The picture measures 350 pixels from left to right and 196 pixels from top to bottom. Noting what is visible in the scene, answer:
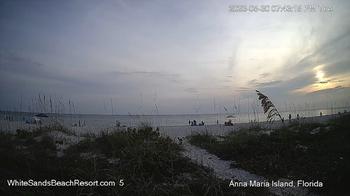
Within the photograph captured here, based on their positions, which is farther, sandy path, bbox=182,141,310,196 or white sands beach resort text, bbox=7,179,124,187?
sandy path, bbox=182,141,310,196

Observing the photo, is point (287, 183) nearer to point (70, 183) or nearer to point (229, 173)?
point (229, 173)

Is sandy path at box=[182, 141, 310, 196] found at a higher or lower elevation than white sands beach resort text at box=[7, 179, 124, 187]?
lower

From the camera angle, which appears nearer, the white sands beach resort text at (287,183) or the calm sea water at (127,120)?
the white sands beach resort text at (287,183)

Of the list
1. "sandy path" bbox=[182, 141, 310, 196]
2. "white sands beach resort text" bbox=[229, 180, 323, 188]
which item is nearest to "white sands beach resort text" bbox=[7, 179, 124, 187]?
"sandy path" bbox=[182, 141, 310, 196]

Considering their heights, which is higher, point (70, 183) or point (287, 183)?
point (70, 183)

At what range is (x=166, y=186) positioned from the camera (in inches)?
174

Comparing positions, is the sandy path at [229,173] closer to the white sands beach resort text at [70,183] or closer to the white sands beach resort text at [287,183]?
the white sands beach resort text at [287,183]

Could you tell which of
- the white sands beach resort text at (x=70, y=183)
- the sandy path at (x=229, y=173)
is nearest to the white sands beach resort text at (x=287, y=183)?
the sandy path at (x=229, y=173)

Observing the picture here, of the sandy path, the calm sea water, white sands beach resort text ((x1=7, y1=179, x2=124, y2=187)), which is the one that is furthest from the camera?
the calm sea water

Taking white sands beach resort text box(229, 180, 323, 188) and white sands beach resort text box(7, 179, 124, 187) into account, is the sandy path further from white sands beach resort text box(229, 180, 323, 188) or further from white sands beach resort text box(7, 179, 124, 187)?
white sands beach resort text box(7, 179, 124, 187)

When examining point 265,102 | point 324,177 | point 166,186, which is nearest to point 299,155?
point 324,177

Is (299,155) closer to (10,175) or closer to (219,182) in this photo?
(219,182)

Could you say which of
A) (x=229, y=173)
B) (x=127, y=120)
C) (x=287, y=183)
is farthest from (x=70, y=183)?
(x=127, y=120)

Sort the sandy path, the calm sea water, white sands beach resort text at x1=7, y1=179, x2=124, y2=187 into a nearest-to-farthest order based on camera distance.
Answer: white sands beach resort text at x1=7, y1=179, x2=124, y2=187 < the sandy path < the calm sea water
